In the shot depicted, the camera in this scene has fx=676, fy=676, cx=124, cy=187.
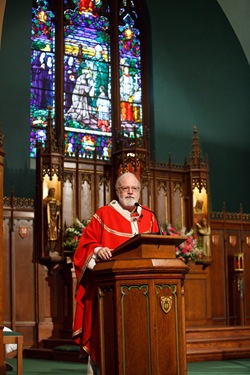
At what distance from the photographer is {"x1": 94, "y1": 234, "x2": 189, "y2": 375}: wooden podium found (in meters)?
4.31

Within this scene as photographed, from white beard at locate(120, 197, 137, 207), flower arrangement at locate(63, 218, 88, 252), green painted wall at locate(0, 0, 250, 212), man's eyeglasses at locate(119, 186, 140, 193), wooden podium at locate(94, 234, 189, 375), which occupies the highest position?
green painted wall at locate(0, 0, 250, 212)

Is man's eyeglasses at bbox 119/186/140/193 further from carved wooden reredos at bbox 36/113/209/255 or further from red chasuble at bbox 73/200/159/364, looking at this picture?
carved wooden reredos at bbox 36/113/209/255

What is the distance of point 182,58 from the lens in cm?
1586

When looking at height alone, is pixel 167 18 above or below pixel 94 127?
above

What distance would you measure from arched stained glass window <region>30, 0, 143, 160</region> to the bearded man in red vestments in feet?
27.9

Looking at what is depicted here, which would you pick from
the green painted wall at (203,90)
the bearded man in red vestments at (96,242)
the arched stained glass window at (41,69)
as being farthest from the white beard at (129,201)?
the green painted wall at (203,90)

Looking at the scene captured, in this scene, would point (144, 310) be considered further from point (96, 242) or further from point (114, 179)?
point (114, 179)

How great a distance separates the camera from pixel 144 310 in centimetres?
436

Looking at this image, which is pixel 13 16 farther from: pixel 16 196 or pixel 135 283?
pixel 135 283

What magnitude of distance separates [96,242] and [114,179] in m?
7.86

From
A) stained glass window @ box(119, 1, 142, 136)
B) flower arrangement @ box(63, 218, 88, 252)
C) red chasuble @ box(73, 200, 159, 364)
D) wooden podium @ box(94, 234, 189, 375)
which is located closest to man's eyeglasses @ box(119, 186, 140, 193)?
red chasuble @ box(73, 200, 159, 364)

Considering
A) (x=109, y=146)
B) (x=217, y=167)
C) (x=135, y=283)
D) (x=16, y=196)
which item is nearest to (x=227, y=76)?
(x=217, y=167)

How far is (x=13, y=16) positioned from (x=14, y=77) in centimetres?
137

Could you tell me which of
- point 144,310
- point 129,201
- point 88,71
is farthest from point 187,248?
point 144,310
